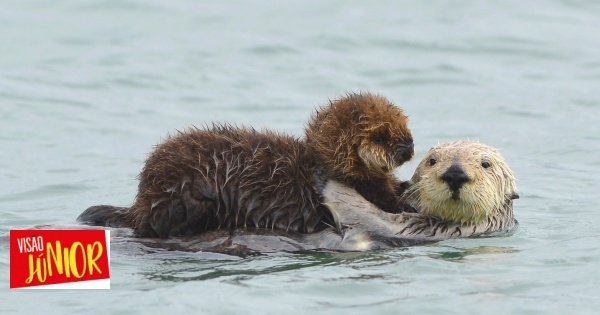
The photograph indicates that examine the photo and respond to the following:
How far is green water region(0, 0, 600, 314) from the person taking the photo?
607cm

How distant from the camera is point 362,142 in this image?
6.72 meters

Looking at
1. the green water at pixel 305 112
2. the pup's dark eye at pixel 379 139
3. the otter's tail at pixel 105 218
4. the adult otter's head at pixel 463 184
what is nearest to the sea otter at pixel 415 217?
the adult otter's head at pixel 463 184

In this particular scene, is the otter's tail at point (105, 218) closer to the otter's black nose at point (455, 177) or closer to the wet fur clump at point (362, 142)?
the wet fur clump at point (362, 142)

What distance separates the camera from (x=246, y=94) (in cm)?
1381

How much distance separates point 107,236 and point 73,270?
0.40 m

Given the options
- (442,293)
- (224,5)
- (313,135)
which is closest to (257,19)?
(224,5)

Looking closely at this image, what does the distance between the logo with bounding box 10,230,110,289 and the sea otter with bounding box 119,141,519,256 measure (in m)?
0.41

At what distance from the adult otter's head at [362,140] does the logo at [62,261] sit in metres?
1.44

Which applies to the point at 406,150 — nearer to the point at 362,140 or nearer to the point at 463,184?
the point at 362,140

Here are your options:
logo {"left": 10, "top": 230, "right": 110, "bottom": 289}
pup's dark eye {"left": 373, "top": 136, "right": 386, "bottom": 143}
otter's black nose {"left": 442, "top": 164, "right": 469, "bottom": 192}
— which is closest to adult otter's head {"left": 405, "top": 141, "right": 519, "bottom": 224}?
otter's black nose {"left": 442, "top": 164, "right": 469, "bottom": 192}

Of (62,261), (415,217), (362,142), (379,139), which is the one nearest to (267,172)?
(362,142)

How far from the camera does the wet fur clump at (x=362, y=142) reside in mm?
6727

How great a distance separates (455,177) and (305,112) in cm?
647

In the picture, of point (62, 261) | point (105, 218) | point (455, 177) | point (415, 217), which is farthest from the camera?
point (105, 218)
